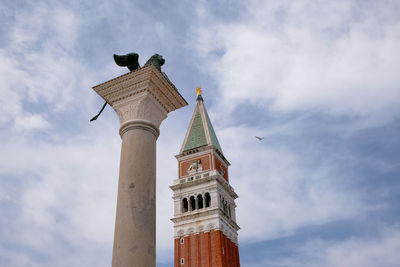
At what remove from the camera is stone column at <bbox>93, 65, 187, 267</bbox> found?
596 cm

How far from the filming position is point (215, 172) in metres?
43.0

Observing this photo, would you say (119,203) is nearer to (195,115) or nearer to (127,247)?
(127,247)

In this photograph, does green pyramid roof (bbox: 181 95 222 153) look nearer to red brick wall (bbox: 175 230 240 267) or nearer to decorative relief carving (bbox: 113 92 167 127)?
red brick wall (bbox: 175 230 240 267)

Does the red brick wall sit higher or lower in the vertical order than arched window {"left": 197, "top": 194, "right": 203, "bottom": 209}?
lower

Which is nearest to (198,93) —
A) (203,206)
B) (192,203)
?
(192,203)

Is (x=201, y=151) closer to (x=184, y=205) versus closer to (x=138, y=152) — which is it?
(x=184, y=205)

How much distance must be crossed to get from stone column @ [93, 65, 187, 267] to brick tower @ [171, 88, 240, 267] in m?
34.7

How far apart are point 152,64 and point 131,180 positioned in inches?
79.1

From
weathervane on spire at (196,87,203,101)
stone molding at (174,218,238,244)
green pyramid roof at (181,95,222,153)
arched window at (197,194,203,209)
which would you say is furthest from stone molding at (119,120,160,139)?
weathervane on spire at (196,87,203,101)

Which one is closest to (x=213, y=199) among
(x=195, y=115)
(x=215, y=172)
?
(x=215, y=172)

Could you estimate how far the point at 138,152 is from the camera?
662cm

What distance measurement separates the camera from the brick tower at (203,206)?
4109cm

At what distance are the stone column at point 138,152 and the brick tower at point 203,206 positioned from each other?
3469 centimetres

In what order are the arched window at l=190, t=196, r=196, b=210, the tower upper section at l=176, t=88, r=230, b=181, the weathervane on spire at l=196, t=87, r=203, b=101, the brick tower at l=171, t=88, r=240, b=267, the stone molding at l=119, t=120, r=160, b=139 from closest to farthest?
the stone molding at l=119, t=120, r=160, b=139, the brick tower at l=171, t=88, r=240, b=267, the arched window at l=190, t=196, r=196, b=210, the tower upper section at l=176, t=88, r=230, b=181, the weathervane on spire at l=196, t=87, r=203, b=101
